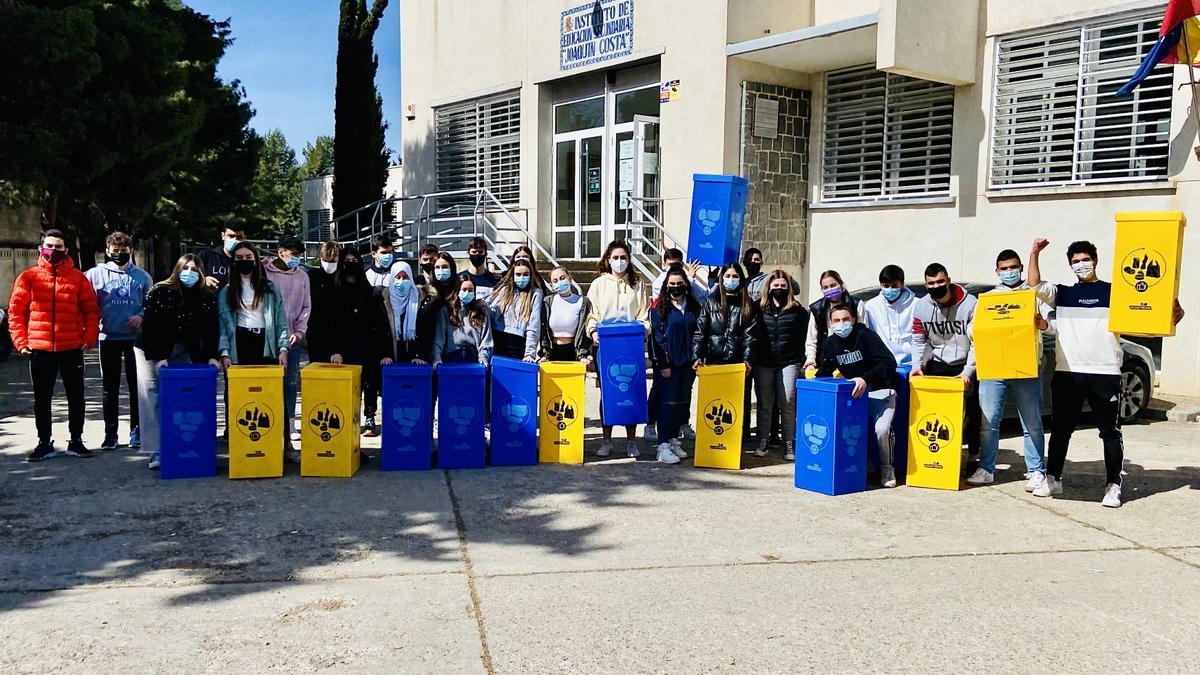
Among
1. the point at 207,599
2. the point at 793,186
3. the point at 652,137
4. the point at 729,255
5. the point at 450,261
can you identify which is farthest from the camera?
the point at 652,137

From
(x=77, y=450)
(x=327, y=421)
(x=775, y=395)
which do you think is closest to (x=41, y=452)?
(x=77, y=450)

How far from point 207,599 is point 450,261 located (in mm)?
3750

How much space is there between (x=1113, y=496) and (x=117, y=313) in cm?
751

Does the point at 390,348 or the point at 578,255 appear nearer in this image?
the point at 390,348

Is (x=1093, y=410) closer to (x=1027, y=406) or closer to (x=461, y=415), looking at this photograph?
(x=1027, y=406)

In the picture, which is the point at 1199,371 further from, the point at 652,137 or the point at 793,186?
the point at 652,137

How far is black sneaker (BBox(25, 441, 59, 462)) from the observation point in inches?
298

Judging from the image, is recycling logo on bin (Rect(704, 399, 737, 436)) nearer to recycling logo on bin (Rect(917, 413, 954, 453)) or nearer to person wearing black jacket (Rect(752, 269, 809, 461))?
person wearing black jacket (Rect(752, 269, 809, 461))

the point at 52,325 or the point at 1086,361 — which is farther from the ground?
the point at 52,325

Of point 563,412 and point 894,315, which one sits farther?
point 563,412

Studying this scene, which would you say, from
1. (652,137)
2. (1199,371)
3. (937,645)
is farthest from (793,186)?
(937,645)

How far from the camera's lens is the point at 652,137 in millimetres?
15422

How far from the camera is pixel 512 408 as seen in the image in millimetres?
7566

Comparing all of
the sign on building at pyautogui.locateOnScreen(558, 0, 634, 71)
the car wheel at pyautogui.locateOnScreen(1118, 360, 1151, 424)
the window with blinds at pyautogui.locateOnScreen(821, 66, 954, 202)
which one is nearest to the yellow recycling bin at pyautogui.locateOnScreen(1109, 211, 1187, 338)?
the car wheel at pyautogui.locateOnScreen(1118, 360, 1151, 424)
